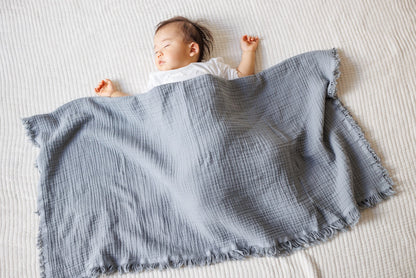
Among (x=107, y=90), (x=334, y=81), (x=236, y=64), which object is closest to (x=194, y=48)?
(x=236, y=64)

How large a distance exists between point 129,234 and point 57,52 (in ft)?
2.35

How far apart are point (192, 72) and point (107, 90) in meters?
0.30

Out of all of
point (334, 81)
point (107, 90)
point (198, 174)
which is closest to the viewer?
point (198, 174)

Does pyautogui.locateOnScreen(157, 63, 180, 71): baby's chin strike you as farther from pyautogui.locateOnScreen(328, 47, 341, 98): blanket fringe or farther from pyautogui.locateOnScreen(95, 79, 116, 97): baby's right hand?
pyautogui.locateOnScreen(328, 47, 341, 98): blanket fringe

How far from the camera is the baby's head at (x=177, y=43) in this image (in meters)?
1.17

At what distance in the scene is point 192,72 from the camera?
3.79 feet

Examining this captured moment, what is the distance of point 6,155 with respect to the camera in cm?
108

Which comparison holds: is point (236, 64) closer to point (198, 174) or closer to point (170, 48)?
point (170, 48)

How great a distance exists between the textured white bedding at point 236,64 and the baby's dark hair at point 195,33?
0.03 metres

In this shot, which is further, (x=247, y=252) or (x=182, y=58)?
(x=182, y=58)

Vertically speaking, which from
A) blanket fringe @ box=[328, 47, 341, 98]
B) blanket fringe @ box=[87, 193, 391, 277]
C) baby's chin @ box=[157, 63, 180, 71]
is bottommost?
blanket fringe @ box=[87, 193, 391, 277]

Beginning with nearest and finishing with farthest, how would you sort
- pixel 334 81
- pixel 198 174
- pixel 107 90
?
pixel 198 174 → pixel 334 81 → pixel 107 90

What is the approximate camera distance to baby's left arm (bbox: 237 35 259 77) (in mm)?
1199

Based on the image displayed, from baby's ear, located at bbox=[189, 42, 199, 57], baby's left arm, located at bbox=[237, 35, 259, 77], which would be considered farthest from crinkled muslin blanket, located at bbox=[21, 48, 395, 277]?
baby's ear, located at bbox=[189, 42, 199, 57]
